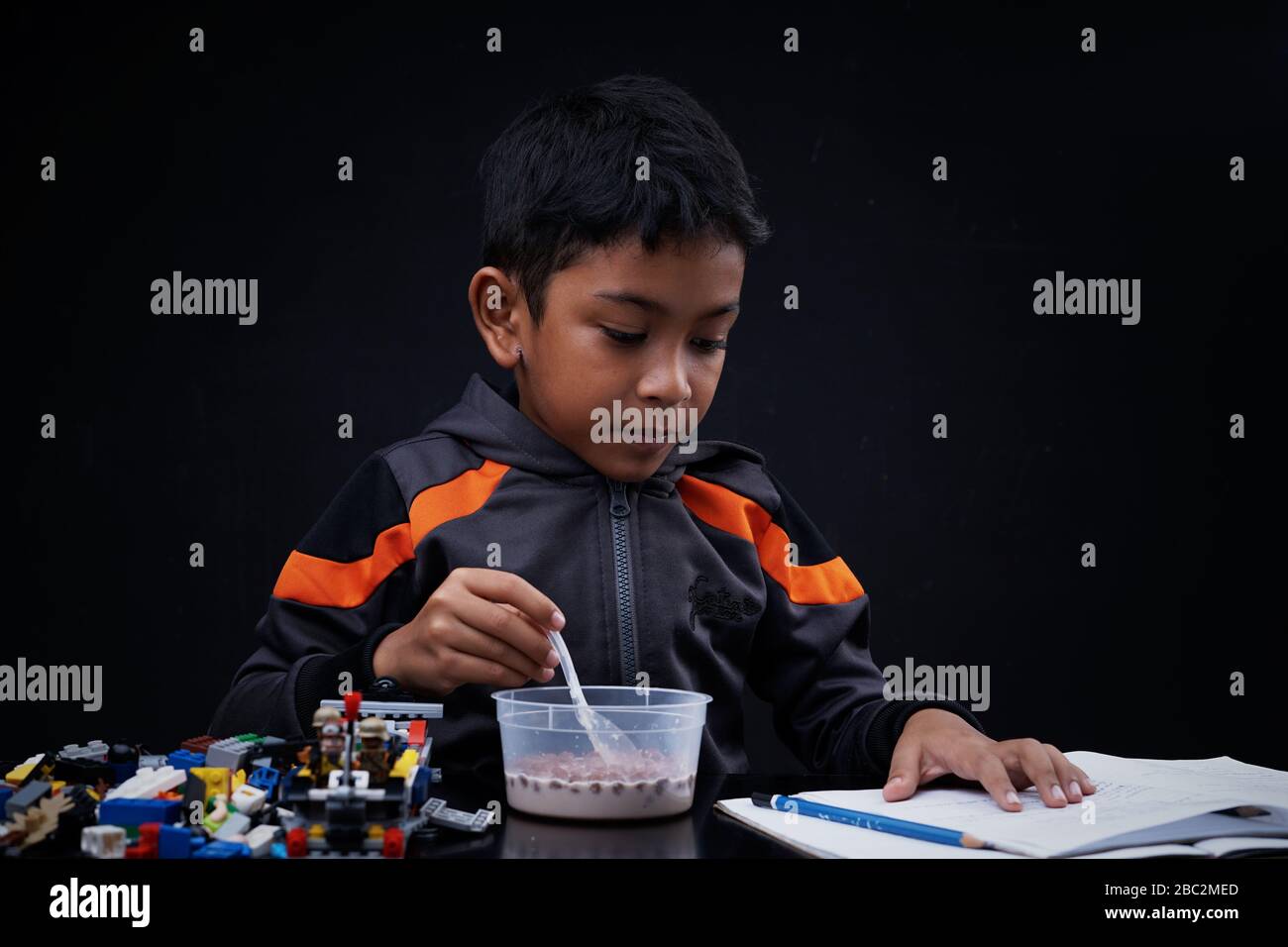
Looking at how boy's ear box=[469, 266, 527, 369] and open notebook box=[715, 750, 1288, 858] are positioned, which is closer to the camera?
open notebook box=[715, 750, 1288, 858]

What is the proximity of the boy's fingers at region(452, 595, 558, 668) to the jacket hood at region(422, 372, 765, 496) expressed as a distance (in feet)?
1.25

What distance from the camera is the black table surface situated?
2.42ft

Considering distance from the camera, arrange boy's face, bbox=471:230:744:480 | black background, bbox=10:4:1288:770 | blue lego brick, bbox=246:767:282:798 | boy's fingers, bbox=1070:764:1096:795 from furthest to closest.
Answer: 1. black background, bbox=10:4:1288:770
2. boy's face, bbox=471:230:744:480
3. boy's fingers, bbox=1070:764:1096:795
4. blue lego brick, bbox=246:767:282:798

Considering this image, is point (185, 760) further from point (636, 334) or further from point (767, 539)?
point (767, 539)

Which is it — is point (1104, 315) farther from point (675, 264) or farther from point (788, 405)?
point (675, 264)

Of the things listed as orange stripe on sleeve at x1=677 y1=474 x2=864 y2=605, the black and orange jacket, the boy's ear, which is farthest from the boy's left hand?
the boy's ear

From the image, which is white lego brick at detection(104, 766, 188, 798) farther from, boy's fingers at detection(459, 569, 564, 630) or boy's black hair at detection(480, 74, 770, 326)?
boy's black hair at detection(480, 74, 770, 326)

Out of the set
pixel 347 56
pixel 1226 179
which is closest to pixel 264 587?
pixel 347 56

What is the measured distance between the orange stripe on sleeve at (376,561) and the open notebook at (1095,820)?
516mm

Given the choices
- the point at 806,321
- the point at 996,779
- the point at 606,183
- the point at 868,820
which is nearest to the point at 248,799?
the point at 868,820

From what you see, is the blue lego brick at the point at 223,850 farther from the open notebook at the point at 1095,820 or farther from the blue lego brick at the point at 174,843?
the open notebook at the point at 1095,820

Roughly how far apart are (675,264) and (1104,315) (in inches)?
42.9

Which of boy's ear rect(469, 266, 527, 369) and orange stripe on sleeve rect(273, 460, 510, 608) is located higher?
boy's ear rect(469, 266, 527, 369)

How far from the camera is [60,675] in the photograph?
1.86 m
